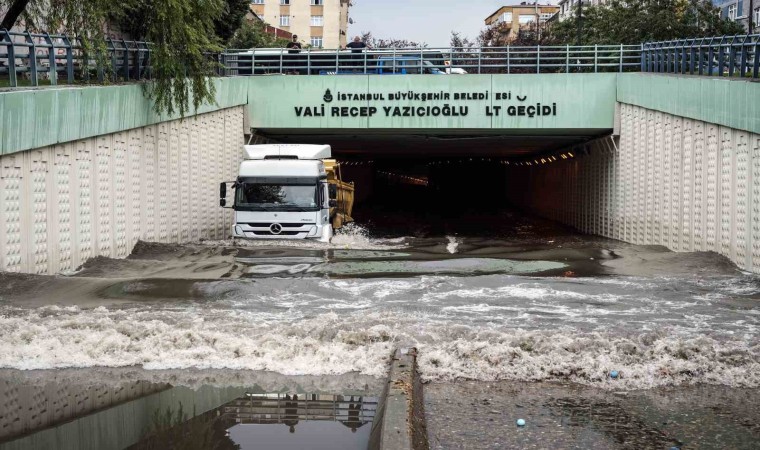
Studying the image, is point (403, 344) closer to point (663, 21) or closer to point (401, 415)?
point (401, 415)

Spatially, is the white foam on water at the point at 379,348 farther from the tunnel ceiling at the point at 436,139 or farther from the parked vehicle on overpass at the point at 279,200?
the tunnel ceiling at the point at 436,139

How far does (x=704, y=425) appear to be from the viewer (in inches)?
314

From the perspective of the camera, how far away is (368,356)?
34.5ft

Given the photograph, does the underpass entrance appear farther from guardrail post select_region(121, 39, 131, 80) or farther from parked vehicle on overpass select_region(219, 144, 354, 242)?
guardrail post select_region(121, 39, 131, 80)

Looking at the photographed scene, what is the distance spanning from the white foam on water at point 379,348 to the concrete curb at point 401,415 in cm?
77

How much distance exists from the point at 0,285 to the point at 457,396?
29.0 ft

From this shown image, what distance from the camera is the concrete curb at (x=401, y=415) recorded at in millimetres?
6994

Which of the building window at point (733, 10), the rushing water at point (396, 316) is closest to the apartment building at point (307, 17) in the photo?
the building window at point (733, 10)

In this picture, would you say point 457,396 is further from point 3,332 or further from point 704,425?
point 3,332

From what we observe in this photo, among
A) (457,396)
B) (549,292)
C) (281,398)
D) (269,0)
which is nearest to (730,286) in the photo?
(549,292)

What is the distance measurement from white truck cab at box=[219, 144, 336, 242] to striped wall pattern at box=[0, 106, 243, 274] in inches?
83.3

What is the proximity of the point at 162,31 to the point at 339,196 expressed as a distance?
7.36 meters

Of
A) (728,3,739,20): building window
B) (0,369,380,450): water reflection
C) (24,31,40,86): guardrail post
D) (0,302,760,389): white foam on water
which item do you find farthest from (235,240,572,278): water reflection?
(728,3,739,20): building window

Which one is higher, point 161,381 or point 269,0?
Result: point 269,0
